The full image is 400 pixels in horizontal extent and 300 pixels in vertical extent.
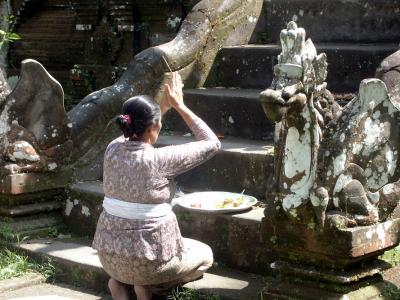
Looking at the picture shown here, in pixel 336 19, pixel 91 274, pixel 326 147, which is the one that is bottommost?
pixel 91 274

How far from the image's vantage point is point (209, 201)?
4934 mm

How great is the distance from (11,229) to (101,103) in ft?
4.05

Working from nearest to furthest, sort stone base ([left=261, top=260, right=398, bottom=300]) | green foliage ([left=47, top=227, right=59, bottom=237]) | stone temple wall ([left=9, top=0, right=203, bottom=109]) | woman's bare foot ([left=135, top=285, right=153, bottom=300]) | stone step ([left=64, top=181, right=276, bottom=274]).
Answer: stone base ([left=261, top=260, right=398, bottom=300])
woman's bare foot ([left=135, top=285, right=153, bottom=300])
stone step ([left=64, top=181, right=276, bottom=274])
green foliage ([left=47, top=227, right=59, bottom=237])
stone temple wall ([left=9, top=0, right=203, bottom=109])

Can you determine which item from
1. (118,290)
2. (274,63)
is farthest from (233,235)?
(274,63)

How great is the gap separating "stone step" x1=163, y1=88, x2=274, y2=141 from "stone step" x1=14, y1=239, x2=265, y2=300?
1500mm

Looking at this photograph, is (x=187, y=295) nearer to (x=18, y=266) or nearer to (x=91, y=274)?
(x=91, y=274)

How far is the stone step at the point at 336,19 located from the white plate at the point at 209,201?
7.90 feet

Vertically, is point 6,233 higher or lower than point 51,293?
higher

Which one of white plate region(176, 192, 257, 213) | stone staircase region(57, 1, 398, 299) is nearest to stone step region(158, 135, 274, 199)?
stone staircase region(57, 1, 398, 299)

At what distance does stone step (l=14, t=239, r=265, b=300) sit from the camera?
4.39 metres

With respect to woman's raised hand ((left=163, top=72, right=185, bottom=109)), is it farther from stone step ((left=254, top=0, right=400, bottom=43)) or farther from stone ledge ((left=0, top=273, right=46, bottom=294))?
stone step ((left=254, top=0, right=400, bottom=43))

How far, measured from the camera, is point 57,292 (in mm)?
5000

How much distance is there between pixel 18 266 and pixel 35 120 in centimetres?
115

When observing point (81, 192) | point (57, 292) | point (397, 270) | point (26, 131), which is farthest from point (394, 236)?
point (26, 131)
